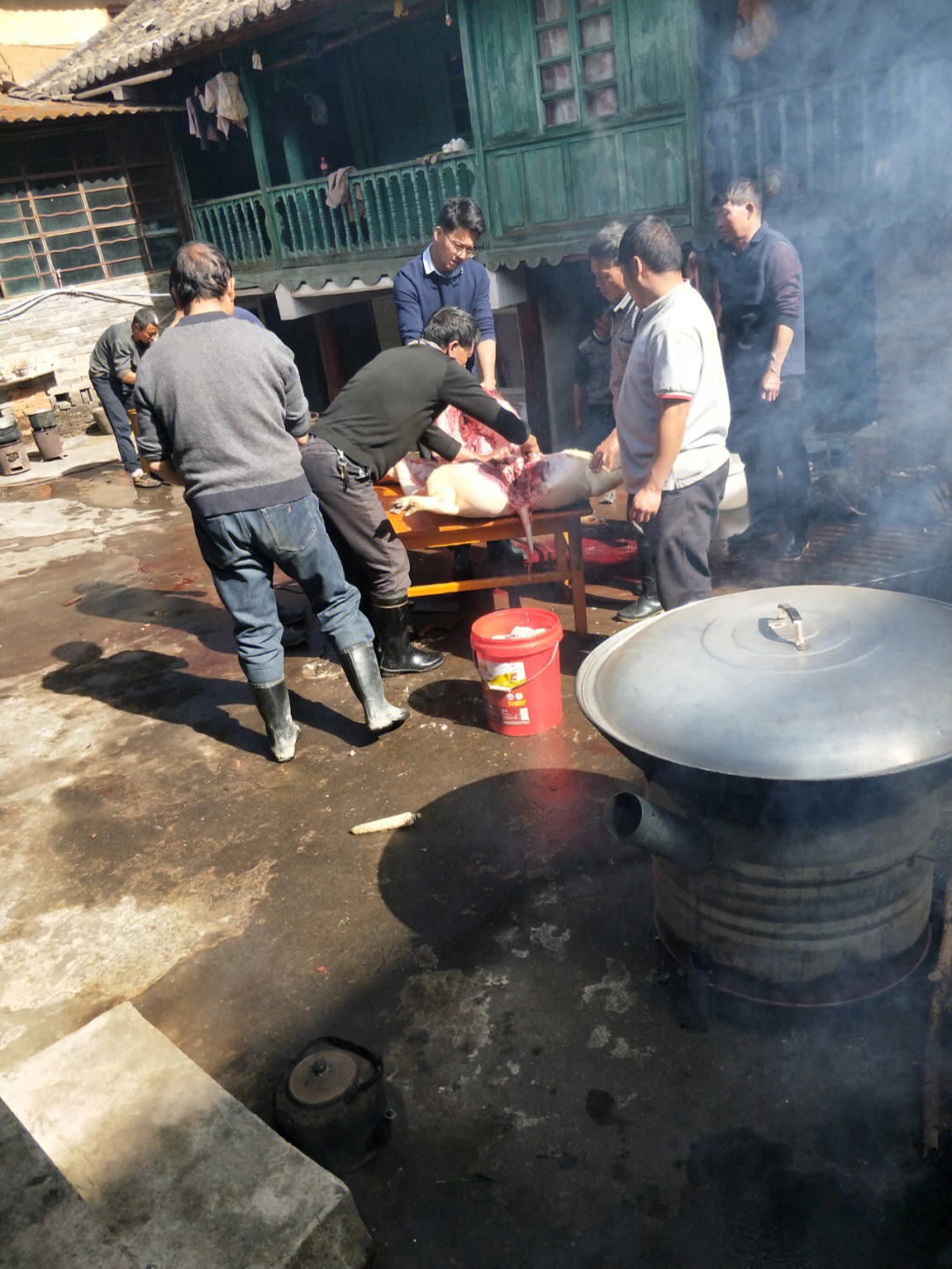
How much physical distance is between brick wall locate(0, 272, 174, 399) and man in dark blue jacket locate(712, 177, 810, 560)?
12.2 m

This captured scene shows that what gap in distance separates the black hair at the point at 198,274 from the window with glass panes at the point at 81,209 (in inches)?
542

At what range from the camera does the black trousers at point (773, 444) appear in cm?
596

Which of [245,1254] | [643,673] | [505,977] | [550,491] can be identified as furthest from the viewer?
[550,491]

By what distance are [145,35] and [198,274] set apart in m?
14.5

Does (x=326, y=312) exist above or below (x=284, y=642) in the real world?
above

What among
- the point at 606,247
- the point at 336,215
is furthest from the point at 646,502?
the point at 336,215

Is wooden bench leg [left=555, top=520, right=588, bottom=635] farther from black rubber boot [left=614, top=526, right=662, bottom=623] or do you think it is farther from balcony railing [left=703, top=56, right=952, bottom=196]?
balcony railing [left=703, top=56, right=952, bottom=196]

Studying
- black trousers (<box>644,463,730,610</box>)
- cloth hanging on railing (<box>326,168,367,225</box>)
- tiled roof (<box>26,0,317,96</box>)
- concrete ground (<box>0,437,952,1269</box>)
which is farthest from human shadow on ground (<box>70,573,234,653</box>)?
tiled roof (<box>26,0,317,96</box>)

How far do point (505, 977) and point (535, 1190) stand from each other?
0.77 metres

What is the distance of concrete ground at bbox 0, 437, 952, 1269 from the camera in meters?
2.31

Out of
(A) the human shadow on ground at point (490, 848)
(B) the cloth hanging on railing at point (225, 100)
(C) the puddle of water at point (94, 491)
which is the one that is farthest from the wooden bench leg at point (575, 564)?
(B) the cloth hanging on railing at point (225, 100)

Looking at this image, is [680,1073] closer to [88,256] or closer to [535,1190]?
[535,1190]

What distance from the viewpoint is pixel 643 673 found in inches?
112

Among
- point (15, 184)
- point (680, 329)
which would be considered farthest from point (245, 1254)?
point (15, 184)
